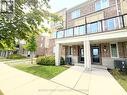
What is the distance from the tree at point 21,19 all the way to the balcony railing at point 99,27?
25.9 feet

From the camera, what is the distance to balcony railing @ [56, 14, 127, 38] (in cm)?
1048

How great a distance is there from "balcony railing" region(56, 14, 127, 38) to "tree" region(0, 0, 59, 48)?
25.9 ft

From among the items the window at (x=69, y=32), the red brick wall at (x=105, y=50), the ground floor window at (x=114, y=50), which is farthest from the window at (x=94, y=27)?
the ground floor window at (x=114, y=50)

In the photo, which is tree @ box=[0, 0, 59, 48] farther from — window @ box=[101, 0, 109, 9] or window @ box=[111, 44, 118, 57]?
window @ box=[101, 0, 109, 9]

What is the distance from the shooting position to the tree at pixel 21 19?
14.7 ft

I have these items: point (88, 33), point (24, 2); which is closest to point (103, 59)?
point (88, 33)

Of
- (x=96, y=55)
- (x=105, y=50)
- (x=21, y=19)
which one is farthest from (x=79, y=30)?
(x=21, y=19)

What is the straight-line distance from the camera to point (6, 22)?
14.7 feet

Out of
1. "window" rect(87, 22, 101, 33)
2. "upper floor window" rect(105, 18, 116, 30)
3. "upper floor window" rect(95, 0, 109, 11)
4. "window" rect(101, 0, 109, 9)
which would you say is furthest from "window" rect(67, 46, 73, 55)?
"window" rect(101, 0, 109, 9)

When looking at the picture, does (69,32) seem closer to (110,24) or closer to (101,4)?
(110,24)

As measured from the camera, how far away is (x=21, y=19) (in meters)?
4.66

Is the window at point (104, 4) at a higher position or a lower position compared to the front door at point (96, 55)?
higher

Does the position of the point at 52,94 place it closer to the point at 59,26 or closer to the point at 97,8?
the point at 97,8

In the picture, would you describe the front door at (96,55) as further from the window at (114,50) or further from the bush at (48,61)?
the bush at (48,61)
